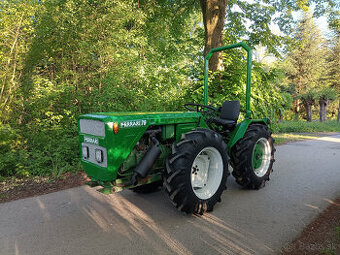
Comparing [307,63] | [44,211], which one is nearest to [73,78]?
[44,211]

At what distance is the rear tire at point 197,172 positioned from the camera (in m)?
2.86

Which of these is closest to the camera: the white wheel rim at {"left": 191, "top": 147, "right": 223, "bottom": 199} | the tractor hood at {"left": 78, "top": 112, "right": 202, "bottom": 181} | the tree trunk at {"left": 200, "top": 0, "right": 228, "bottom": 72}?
the tractor hood at {"left": 78, "top": 112, "right": 202, "bottom": 181}

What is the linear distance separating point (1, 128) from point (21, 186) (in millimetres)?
1229

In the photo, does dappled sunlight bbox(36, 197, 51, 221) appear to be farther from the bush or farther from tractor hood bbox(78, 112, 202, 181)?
the bush

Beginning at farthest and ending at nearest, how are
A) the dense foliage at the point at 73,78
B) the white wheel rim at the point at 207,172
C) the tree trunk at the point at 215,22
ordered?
the tree trunk at the point at 215,22
the dense foliage at the point at 73,78
the white wheel rim at the point at 207,172

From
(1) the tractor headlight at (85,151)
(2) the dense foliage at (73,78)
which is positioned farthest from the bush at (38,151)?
(1) the tractor headlight at (85,151)

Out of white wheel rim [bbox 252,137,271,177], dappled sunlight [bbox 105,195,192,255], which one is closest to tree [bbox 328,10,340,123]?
white wheel rim [bbox 252,137,271,177]

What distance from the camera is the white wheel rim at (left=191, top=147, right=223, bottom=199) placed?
3.31 metres

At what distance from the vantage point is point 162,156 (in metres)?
3.27

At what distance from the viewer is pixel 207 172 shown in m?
3.44

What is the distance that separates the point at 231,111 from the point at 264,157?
1.08 m

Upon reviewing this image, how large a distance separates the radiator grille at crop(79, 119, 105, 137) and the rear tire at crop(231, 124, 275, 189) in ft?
7.11

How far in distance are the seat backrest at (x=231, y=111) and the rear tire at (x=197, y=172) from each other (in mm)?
857

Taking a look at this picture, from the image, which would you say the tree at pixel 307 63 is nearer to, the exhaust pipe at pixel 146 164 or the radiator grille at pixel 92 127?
the exhaust pipe at pixel 146 164
